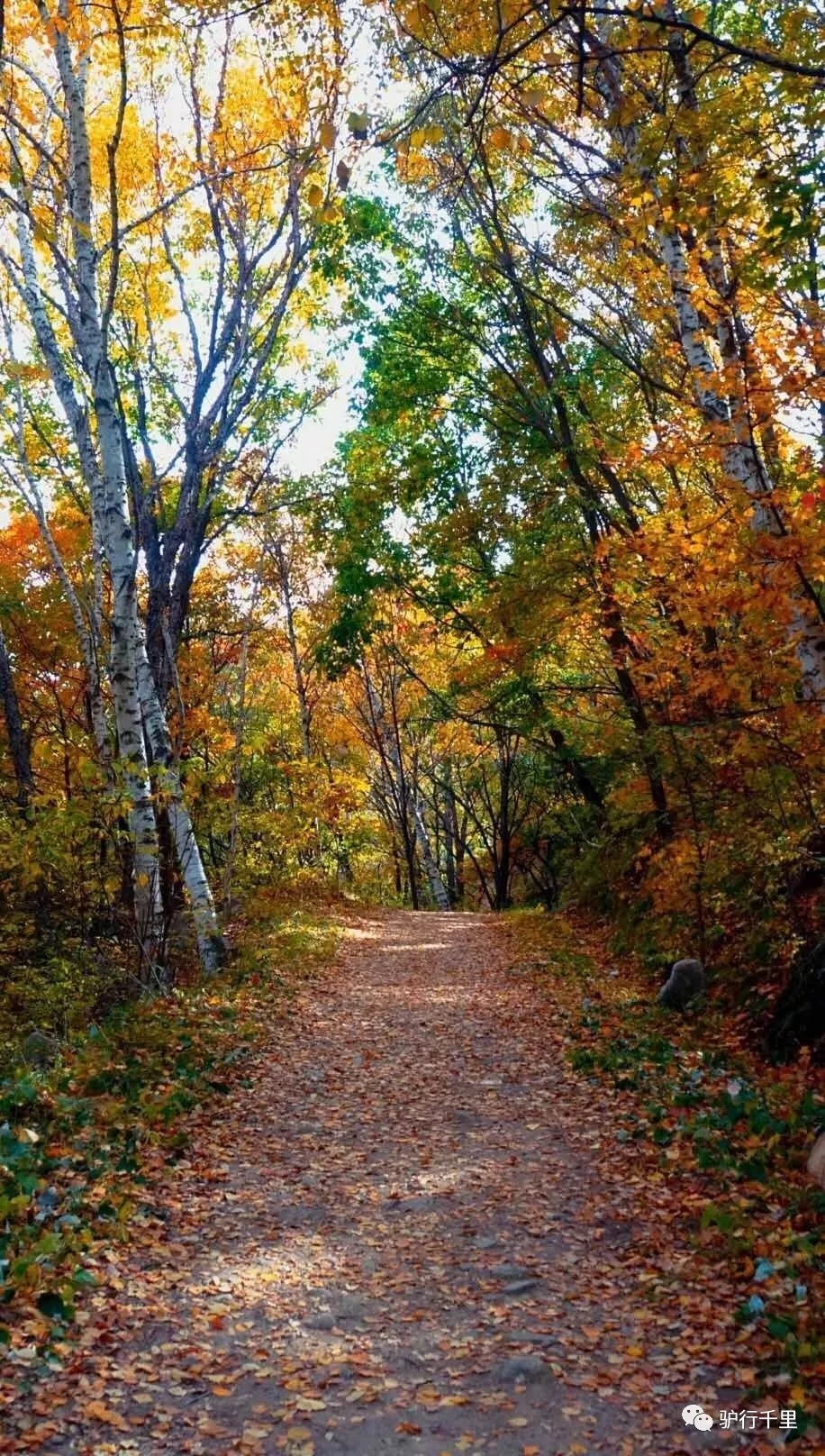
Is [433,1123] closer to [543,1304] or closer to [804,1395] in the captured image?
Answer: [543,1304]

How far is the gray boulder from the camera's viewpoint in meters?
8.83

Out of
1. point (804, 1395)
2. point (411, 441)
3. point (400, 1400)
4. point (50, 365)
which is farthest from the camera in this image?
point (411, 441)

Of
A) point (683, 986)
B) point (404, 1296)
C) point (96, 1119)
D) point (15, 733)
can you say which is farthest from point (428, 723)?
point (404, 1296)

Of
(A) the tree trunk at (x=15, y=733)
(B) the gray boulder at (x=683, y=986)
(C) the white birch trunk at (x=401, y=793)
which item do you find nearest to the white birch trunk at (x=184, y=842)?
(A) the tree trunk at (x=15, y=733)

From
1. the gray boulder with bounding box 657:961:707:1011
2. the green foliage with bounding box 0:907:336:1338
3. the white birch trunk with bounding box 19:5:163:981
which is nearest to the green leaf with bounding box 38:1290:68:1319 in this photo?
the green foliage with bounding box 0:907:336:1338

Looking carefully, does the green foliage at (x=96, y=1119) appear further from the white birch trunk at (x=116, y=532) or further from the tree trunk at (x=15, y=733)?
the tree trunk at (x=15, y=733)

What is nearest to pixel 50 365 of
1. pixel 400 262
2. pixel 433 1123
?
pixel 400 262

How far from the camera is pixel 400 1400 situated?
3.74m

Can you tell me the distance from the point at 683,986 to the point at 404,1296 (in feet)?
16.4

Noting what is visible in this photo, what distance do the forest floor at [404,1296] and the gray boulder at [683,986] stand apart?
168cm

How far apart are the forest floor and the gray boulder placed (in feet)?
5.51

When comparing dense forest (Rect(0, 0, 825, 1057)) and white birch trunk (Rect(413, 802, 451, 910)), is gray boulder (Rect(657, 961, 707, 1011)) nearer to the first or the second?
dense forest (Rect(0, 0, 825, 1057))

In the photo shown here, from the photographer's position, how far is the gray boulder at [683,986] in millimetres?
8828

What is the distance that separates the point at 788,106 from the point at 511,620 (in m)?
6.74
